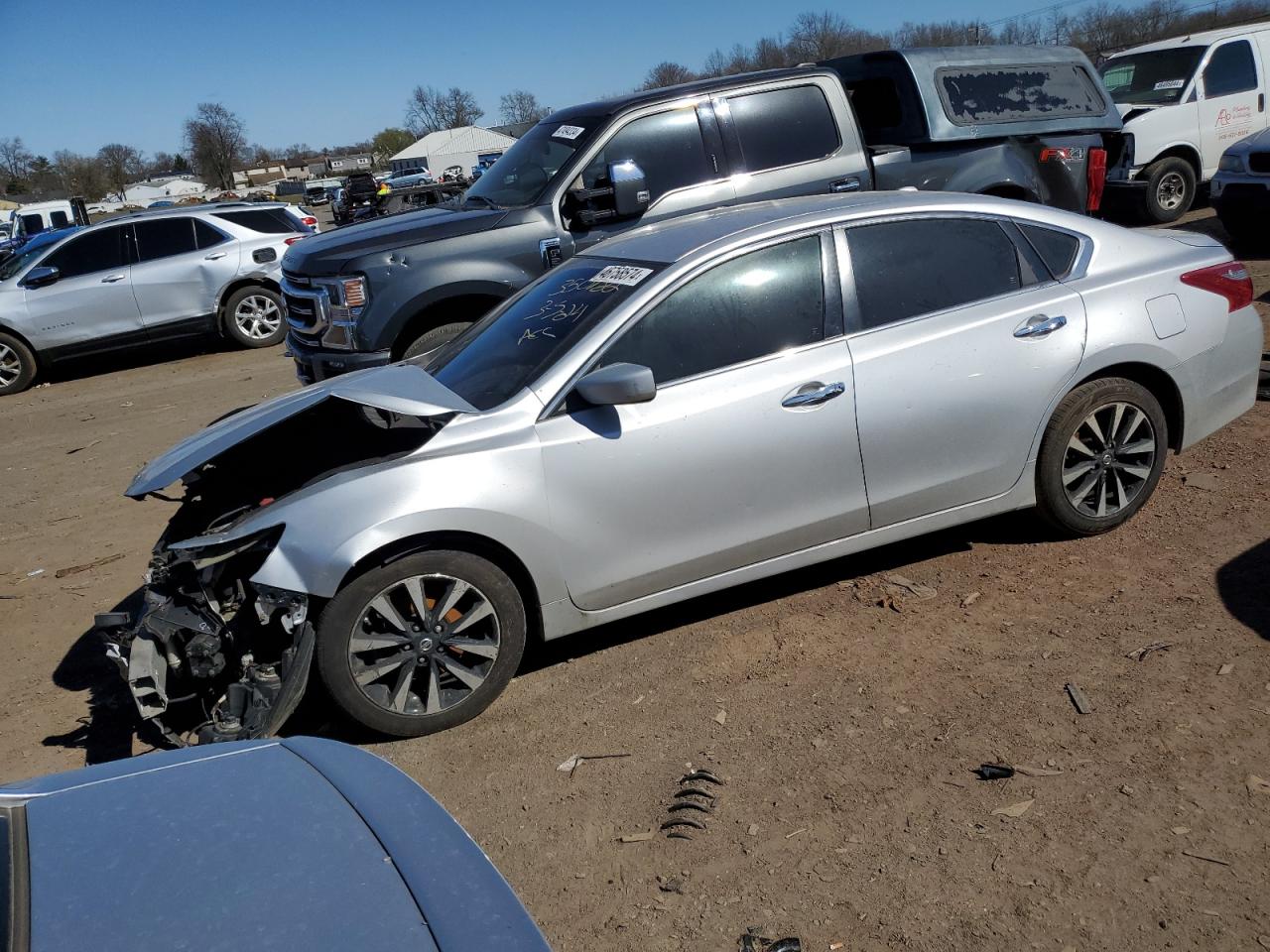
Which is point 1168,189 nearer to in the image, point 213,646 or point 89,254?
point 89,254

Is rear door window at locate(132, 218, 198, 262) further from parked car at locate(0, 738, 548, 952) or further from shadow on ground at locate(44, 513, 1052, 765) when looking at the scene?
parked car at locate(0, 738, 548, 952)

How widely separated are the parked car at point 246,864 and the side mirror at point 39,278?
480 inches

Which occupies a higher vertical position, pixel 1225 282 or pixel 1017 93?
pixel 1017 93

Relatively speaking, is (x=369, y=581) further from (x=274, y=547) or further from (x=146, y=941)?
(x=146, y=941)

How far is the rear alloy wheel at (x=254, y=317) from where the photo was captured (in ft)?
44.2

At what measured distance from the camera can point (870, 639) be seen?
14.7 feet

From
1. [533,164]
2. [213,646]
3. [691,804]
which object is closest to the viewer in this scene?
[691,804]

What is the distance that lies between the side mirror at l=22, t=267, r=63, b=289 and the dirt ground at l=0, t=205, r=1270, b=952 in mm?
8092

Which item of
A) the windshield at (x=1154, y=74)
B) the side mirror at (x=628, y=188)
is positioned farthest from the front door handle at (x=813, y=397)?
the windshield at (x=1154, y=74)

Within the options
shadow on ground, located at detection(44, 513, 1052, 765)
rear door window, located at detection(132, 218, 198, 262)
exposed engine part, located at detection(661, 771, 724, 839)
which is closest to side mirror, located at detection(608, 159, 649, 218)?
shadow on ground, located at detection(44, 513, 1052, 765)

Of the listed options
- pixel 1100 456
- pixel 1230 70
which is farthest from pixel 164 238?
pixel 1230 70

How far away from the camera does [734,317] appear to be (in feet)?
14.6

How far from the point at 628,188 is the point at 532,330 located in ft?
9.19

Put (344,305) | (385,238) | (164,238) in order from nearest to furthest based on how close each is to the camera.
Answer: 1. (344,305)
2. (385,238)
3. (164,238)
